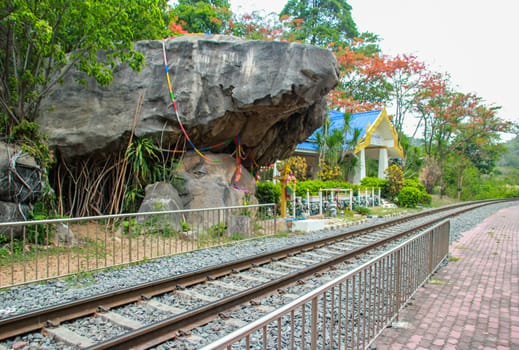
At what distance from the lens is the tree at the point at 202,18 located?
91.4 ft

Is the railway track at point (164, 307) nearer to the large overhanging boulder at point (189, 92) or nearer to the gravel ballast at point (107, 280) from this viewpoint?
the gravel ballast at point (107, 280)

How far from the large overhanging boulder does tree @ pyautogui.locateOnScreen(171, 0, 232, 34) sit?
17452mm

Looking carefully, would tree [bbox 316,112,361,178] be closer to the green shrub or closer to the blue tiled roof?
the blue tiled roof

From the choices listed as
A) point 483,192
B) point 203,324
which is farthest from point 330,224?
point 483,192

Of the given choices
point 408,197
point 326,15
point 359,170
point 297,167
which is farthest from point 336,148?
point 326,15

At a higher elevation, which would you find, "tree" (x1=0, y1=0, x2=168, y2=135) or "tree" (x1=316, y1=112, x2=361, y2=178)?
"tree" (x1=0, y1=0, x2=168, y2=135)

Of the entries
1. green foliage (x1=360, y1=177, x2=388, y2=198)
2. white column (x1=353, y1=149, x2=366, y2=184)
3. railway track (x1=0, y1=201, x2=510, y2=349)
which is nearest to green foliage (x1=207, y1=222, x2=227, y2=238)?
railway track (x1=0, y1=201, x2=510, y2=349)

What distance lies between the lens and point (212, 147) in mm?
12680

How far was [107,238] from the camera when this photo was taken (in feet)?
26.3

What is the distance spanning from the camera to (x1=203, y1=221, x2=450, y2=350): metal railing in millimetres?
2934

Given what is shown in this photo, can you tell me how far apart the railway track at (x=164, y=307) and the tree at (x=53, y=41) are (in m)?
5.56

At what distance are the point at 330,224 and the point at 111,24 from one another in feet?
29.9

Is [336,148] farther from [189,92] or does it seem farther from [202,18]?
[202,18]

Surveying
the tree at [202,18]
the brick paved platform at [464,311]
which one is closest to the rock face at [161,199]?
the brick paved platform at [464,311]
